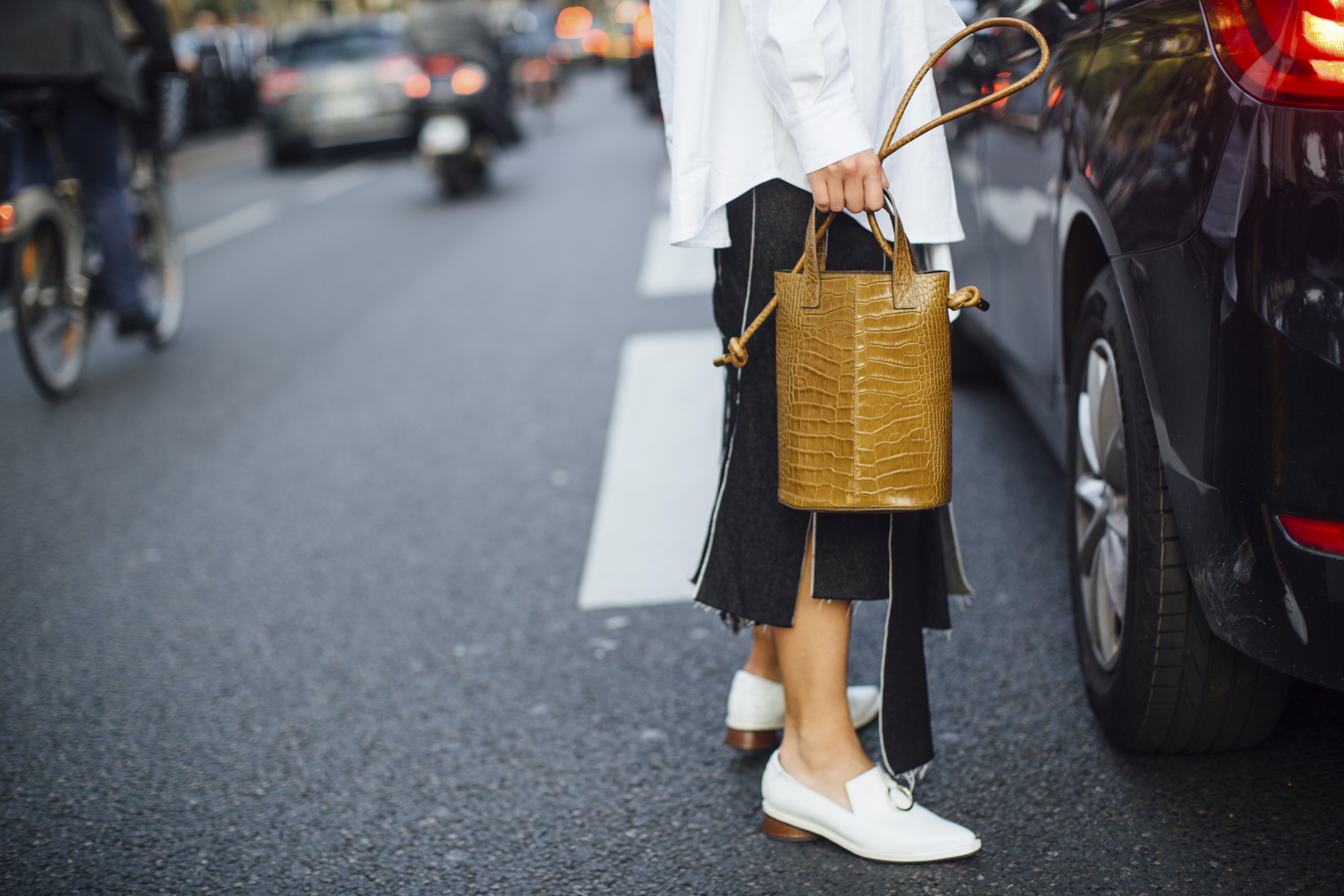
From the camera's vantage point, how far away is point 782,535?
1.93 metres

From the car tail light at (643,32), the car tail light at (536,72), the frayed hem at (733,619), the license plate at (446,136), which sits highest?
the frayed hem at (733,619)

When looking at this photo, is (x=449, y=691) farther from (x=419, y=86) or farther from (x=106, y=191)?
(x=419, y=86)

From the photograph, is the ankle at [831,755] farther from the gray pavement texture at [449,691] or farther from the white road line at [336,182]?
the white road line at [336,182]

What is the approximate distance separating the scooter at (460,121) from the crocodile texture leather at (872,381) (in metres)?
9.23

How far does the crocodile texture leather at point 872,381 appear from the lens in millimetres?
1661

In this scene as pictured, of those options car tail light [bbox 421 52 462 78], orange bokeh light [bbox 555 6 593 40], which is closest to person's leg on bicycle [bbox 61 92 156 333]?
car tail light [bbox 421 52 462 78]

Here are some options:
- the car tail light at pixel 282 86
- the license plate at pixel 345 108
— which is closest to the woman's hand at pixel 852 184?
the license plate at pixel 345 108

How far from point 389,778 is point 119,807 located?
1.54 ft

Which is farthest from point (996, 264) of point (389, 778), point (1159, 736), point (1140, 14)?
point (389, 778)

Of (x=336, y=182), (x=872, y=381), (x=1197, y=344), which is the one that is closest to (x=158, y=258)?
(x=872, y=381)

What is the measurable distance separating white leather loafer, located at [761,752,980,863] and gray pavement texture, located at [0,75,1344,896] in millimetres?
28

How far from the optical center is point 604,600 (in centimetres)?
298

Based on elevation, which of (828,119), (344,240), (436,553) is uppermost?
(828,119)

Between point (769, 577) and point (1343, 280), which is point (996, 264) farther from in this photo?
point (1343, 280)
